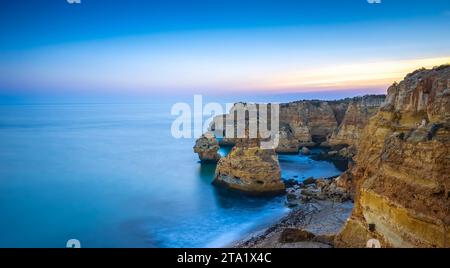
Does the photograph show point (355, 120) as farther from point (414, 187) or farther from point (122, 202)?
point (414, 187)

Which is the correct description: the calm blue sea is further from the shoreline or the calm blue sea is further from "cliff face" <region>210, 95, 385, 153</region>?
"cliff face" <region>210, 95, 385, 153</region>

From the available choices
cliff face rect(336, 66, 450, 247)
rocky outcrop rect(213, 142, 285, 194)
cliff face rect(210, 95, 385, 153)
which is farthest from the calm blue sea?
cliff face rect(336, 66, 450, 247)

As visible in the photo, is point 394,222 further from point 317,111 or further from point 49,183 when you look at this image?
point 317,111

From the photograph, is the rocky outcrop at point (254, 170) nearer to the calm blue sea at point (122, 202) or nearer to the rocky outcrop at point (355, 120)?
the calm blue sea at point (122, 202)

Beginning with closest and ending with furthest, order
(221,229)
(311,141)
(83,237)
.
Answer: (83,237) → (221,229) → (311,141)

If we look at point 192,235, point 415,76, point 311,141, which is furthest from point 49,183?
point 311,141

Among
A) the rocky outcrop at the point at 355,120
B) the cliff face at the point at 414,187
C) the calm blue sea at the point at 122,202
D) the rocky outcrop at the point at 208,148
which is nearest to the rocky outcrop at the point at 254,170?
the calm blue sea at the point at 122,202
